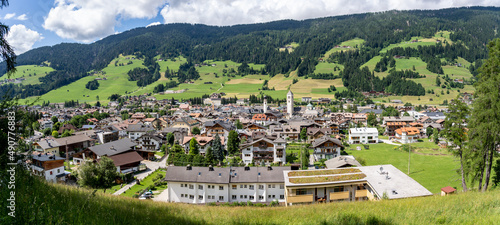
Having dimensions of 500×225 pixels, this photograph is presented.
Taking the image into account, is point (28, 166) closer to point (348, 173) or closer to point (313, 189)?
point (313, 189)

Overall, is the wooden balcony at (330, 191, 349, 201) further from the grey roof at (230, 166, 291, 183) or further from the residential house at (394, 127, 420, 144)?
the residential house at (394, 127, 420, 144)

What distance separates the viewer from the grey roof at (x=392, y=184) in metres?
16.1

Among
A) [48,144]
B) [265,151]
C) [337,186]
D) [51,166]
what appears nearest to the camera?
[337,186]

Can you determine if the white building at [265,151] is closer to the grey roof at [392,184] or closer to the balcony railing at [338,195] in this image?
the grey roof at [392,184]

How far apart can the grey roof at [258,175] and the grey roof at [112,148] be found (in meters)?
21.3

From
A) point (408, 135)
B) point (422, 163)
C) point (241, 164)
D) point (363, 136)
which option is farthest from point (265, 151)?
point (408, 135)

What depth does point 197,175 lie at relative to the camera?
85.4 ft

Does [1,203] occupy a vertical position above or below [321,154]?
above

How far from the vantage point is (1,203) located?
14.4 ft

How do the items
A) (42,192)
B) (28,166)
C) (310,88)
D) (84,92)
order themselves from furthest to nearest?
(84,92)
(310,88)
(28,166)
(42,192)

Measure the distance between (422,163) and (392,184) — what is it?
1001 inches

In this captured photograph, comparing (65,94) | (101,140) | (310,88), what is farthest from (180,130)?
(65,94)

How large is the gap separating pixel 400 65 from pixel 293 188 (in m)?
171

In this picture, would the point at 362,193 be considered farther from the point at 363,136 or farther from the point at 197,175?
the point at 363,136
